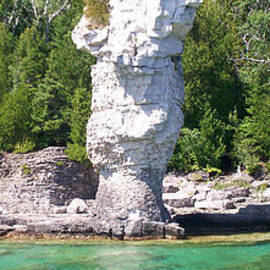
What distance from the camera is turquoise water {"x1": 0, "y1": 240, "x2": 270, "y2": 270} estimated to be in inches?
489

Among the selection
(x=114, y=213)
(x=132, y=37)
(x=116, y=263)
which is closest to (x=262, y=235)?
(x=114, y=213)

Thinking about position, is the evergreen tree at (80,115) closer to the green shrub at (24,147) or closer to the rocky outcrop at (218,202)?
the green shrub at (24,147)

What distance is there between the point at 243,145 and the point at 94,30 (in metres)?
12.1

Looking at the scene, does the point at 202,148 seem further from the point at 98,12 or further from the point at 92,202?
the point at 98,12

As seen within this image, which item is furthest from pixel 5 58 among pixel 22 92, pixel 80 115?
pixel 80 115

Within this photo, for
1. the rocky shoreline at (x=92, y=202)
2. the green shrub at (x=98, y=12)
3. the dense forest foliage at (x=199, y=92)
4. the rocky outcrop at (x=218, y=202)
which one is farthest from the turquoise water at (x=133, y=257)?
the dense forest foliage at (x=199, y=92)

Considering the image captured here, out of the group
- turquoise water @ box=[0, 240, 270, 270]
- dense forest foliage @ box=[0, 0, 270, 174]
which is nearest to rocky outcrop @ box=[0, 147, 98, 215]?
dense forest foliage @ box=[0, 0, 270, 174]

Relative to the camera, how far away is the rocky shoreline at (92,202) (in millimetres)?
15859

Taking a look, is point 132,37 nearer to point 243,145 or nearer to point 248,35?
point 243,145

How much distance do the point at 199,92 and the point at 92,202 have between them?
1057 cm

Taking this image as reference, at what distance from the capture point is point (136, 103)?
16328 millimetres

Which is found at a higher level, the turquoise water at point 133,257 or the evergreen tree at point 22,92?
the evergreen tree at point 22,92

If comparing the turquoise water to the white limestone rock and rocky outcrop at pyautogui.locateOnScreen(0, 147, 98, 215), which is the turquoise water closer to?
the white limestone rock

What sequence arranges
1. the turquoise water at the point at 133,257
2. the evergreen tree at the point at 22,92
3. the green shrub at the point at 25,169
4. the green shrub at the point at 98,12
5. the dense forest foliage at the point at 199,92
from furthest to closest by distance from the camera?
the dense forest foliage at the point at 199,92 < the evergreen tree at the point at 22,92 < the green shrub at the point at 25,169 < the green shrub at the point at 98,12 < the turquoise water at the point at 133,257
